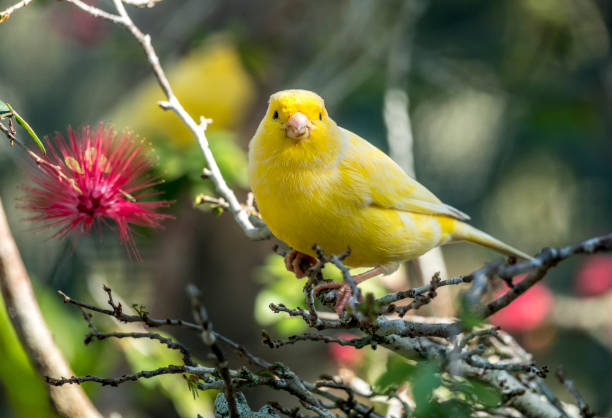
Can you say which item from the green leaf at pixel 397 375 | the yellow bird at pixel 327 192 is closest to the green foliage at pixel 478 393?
the green leaf at pixel 397 375

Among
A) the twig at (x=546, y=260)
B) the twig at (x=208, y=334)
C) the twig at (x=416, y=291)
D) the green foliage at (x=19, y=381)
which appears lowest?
the twig at (x=208, y=334)

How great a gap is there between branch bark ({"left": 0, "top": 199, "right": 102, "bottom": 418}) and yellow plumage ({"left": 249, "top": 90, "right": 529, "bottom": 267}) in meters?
0.81

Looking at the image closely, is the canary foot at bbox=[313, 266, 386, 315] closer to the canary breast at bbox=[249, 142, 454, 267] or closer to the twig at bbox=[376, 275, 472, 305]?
the canary breast at bbox=[249, 142, 454, 267]

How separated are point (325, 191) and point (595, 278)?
13.1 feet

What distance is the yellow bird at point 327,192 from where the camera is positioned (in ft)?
7.63

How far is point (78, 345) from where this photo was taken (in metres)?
2.95

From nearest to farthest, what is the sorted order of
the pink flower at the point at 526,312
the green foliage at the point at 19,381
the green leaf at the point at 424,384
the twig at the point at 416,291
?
1. the green leaf at the point at 424,384
2. the twig at the point at 416,291
3. the green foliage at the point at 19,381
4. the pink flower at the point at 526,312

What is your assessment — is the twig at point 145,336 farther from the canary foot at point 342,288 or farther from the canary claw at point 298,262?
the canary claw at point 298,262

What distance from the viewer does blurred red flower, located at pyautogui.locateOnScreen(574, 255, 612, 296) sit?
5442 millimetres

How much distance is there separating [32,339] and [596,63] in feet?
17.9

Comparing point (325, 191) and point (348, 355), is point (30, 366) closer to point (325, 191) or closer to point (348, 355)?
point (325, 191)

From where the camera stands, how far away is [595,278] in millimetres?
5543

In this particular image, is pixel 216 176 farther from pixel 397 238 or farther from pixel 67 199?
pixel 397 238

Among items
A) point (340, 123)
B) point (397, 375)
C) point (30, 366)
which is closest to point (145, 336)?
point (397, 375)
